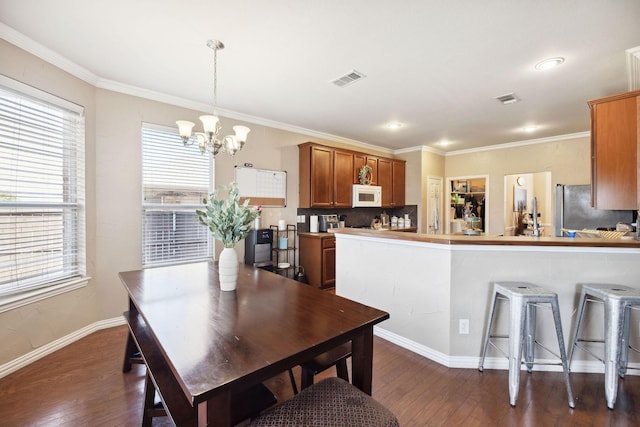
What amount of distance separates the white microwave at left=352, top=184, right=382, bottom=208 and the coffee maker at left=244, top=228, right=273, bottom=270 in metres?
1.85

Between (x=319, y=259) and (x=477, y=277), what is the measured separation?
241 centimetres

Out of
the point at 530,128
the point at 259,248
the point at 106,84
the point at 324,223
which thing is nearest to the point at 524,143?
the point at 530,128

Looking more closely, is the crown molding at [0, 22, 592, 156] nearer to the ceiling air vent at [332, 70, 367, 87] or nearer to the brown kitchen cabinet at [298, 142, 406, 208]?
the brown kitchen cabinet at [298, 142, 406, 208]

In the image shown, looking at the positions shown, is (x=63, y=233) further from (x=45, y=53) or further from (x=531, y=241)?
(x=531, y=241)

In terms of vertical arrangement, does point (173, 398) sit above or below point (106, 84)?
below

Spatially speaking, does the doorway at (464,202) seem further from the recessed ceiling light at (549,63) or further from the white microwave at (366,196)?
→ the recessed ceiling light at (549,63)

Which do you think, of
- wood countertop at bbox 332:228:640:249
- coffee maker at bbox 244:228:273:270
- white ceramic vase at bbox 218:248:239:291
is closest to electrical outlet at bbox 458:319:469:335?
wood countertop at bbox 332:228:640:249

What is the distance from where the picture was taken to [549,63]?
245cm

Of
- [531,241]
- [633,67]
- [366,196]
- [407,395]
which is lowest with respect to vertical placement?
[407,395]

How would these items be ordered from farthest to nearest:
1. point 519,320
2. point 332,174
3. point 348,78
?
point 332,174
point 348,78
point 519,320

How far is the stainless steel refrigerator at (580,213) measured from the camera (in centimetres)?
362

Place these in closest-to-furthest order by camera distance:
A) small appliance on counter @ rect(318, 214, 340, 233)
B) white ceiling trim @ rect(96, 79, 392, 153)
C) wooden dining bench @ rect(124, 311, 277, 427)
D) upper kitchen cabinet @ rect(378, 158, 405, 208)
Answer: wooden dining bench @ rect(124, 311, 277, 427), white ceiling trim @ rect(96, 79, 392, 153), small appliance on counter @ rect(318, 214, 340, 233), upper kitchen cabinet @ rect(378, 158, 405, 208)

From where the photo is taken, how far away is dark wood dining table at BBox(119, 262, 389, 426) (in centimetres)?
89

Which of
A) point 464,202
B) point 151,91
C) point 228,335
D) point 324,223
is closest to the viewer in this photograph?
point 228,335
